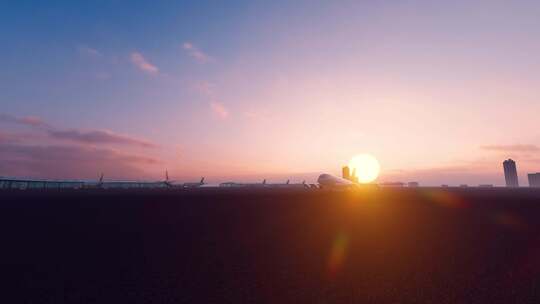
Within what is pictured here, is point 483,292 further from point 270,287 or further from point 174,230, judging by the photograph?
point 174,230

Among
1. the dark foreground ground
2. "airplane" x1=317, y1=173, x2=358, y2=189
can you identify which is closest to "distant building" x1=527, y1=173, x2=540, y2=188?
"airplane" x1=317, y1=173, x2=358, y2=189

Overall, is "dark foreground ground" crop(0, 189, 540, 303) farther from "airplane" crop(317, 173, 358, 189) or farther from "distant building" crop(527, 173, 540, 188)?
"distant building" crop(527, 173, 540, 188)

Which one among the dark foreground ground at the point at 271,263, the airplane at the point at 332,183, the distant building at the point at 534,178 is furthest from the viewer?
the distant building at the point at 534,178

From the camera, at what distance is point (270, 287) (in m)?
5.94

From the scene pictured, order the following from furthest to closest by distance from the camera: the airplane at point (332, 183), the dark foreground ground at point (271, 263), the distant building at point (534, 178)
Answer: the distant building at point (534, 178) → the airplane at point (332, 183) → the dark foreground ground at point (271, 263)

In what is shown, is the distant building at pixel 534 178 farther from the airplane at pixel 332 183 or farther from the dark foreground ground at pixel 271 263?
the dark foreground ground at pixel 271 263

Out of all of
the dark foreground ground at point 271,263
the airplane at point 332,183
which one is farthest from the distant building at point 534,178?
the dark foreground ground at point 271,263

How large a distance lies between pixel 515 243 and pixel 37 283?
13.1 m

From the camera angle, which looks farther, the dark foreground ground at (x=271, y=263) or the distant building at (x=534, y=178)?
the distant building at (x=534, y=178)

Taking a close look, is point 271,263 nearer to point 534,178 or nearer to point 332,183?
point 332,183

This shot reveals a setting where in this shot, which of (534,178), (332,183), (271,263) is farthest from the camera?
(534,178)

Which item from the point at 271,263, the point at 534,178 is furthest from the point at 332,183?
the point at 534,178

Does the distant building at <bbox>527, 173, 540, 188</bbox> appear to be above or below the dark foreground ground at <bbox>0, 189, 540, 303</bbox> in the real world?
above

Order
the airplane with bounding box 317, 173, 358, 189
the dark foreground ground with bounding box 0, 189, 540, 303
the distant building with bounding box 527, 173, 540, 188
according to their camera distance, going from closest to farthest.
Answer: the dark foreground ground with bounding box 0, 189, 540, 303 < the airplane with bounding box 317, 173, 358, 189 < the distant building with bounding box 527, 173, 540, 188
